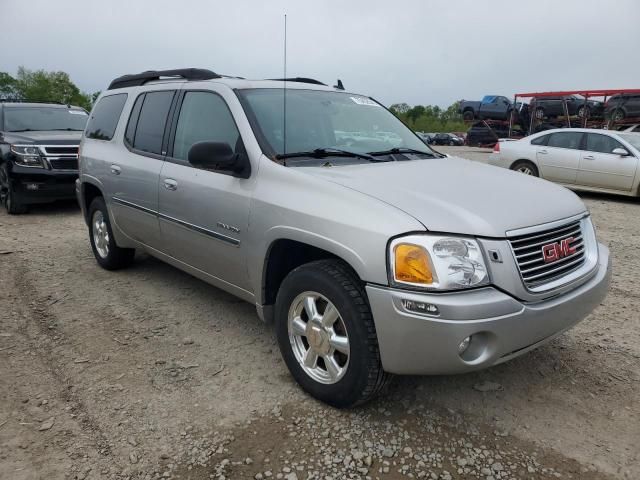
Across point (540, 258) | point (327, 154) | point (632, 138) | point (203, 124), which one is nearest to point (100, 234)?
point (203, 124)

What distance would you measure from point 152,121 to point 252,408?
2.60 metres

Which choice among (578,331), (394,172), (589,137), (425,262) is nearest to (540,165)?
(589,137)

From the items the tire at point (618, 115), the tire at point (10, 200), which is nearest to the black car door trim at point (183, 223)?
the tire at point (10, 200)

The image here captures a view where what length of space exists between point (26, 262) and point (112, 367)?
2.99m

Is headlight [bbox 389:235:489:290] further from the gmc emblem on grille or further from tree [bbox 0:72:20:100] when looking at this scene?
tree [bbox 0:72:20:100]

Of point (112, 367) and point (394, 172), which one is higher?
point (394, 172)

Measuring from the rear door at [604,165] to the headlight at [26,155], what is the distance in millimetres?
9902

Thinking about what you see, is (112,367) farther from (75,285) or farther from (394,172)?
(394,172)

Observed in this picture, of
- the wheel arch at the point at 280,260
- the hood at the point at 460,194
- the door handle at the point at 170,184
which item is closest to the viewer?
the hood at the point at 460,194

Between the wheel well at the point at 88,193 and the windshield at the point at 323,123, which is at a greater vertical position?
the windshield at the point at 323,123

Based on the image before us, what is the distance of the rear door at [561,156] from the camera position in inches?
401

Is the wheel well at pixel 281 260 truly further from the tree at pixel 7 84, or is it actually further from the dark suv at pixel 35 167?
the tree at pixel 7 84

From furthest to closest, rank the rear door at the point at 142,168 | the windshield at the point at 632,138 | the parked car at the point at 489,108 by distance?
the parked car at the point at 489,108 → the windshield at the point at 632,138 → the rear door at the point at 142,168

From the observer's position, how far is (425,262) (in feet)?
7.38
